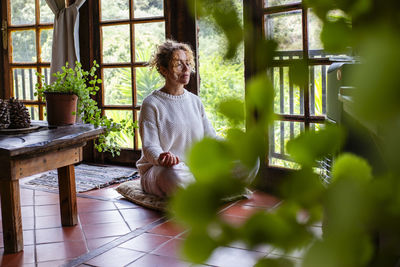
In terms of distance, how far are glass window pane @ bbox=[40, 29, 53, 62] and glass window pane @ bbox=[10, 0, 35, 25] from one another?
0.63 feet

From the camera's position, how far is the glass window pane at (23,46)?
5.16 m

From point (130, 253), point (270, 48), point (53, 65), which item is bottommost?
point (130, 253)

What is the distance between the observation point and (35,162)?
2588 millimetres

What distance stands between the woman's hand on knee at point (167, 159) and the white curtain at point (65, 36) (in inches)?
76.9

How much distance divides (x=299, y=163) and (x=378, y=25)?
2.8 inches

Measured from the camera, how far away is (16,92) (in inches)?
211

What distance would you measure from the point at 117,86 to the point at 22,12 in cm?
145

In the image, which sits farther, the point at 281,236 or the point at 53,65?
the point at 53,65

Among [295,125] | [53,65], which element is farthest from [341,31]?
[53,65]

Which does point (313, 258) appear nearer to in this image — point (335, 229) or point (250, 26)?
point (335, 229)

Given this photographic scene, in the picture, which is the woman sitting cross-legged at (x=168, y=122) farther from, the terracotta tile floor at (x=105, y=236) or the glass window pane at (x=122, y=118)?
the glass window pane at (x=122, y=118)

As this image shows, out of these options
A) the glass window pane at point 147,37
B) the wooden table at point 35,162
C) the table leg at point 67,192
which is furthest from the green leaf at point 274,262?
the glass window pane at point 147,37

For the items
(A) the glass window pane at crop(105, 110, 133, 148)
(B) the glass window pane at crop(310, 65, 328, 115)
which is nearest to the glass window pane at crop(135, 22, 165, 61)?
(A) the glass window pane at crop(105, 110, 133, 148)

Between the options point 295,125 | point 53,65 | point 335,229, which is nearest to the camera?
point 335,229
